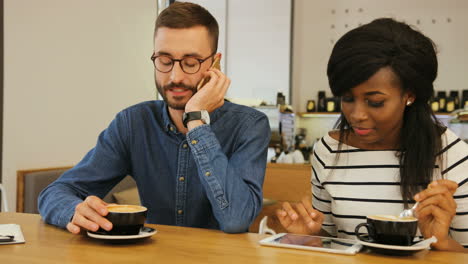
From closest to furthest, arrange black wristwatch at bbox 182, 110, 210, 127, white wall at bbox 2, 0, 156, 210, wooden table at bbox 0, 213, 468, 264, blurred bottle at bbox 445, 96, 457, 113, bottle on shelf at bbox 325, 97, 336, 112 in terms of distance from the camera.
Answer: wooden table at bbox 0, 213, 468, 264 < black wristwatch at bbox 182, 110, 210, 127 < white wall at bbox 2, 0, 156, 210 < blurred bottle at bbox 445, 96, 457, 113 < bottle on shelf at bbox 325, 97, 336, 112

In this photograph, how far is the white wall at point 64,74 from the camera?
8.57ft

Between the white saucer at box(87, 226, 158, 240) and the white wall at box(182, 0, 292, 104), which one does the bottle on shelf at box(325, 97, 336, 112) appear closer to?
the white wall at box(182, 0, 292, 104)

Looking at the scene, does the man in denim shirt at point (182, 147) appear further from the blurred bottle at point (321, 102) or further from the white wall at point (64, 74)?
the blurred bottle at point (321, 102)

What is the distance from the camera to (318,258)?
922 mm

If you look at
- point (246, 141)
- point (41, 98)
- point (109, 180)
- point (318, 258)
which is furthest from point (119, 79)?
point (318, 258)

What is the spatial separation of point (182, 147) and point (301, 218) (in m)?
0.42

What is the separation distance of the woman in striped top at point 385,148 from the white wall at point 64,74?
1761 mm

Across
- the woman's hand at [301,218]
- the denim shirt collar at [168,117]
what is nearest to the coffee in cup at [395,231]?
the woman's hand at [301,218]

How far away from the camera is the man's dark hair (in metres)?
1.43

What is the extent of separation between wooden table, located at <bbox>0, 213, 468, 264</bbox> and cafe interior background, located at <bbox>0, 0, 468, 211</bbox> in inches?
67.5

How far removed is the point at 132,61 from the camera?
381 cm

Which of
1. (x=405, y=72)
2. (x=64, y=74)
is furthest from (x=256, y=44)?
A: (x=405, y=72)

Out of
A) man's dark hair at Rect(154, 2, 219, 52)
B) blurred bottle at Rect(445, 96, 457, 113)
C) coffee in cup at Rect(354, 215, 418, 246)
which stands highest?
man's dark hair at Rect(154, 2, 219, 52)

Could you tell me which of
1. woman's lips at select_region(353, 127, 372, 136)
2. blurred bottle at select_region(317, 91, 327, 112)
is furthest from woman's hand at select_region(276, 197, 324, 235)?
blurred bottle at select_region(317, 91, 327, 112)
